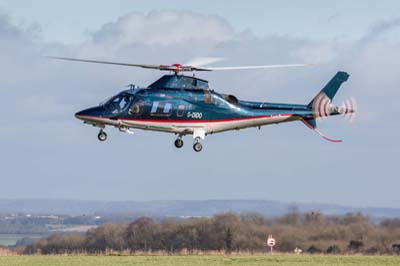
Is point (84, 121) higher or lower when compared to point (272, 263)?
higher

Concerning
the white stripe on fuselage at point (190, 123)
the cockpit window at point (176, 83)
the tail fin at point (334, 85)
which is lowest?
the white stripe on fuselage at point (190, 123)

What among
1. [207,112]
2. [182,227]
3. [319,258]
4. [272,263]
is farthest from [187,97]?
[182,227]

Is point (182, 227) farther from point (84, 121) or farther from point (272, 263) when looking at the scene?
point (84, 121)

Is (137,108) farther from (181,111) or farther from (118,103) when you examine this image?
(181,111)

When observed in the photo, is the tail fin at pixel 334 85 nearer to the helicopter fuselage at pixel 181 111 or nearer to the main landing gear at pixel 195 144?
the helicopter fuselage at pixel 181 111

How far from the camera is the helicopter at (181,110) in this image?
4516cm

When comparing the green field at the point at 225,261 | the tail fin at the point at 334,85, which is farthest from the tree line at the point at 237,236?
the tail fin at the point at 334,85

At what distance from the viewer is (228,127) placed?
4744 cm

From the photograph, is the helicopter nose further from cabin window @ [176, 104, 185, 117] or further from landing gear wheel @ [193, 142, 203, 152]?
landing gear wheel @ [193, 142, 203, 152]

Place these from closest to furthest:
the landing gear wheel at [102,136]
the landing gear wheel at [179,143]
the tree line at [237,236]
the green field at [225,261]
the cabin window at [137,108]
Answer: the landing gear wheel at [102,136] < the cabin window at [137,108] < the landing gear wheel at [179,143] < the green field at [225,261] < the tree line at [237,236]

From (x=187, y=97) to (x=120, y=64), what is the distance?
17.1ft

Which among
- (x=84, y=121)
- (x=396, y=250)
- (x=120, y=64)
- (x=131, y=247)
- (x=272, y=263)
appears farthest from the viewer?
(x=131, y=247)

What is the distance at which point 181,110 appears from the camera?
4588 centimetres

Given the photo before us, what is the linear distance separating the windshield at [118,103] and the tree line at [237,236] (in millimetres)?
27833
